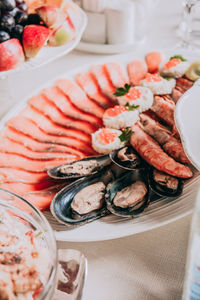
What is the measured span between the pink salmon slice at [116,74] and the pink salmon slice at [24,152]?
1.62ft

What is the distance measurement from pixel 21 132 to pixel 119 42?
1.05 meters

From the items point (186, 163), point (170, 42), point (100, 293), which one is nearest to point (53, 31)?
point (186, 163)

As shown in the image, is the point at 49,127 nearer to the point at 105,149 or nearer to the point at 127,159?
the point at 105,149

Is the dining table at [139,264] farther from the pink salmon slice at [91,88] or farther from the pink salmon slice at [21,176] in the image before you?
the pink salmon slice at [91,88]

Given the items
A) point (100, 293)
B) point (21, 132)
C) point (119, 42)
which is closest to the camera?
point (100, 293)

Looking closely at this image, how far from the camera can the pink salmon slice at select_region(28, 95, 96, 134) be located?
1.36 metres

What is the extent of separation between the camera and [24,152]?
1.22 meters

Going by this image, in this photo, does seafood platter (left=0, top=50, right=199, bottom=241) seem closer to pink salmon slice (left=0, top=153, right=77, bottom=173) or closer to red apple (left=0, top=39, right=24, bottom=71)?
pink salmon slice (left=0, top=153, right=77, bottom=173)

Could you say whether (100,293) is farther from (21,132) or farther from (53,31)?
(53,31)

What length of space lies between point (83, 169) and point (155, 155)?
24cm

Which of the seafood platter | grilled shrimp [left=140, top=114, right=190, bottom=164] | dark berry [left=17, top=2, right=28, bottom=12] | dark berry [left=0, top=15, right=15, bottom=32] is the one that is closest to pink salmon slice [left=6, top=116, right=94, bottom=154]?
the seafood platter

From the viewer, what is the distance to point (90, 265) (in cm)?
92

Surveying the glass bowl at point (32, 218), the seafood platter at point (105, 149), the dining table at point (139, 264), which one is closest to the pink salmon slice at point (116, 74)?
the seafood platter at point (105, 149)

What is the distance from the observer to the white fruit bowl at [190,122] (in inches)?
32.3
